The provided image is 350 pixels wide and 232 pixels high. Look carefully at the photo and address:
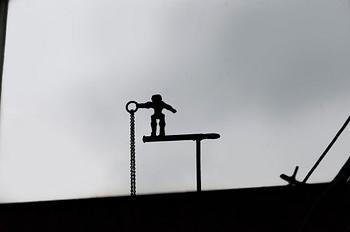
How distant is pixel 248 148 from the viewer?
2.88m

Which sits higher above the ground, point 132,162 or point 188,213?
point 132,162

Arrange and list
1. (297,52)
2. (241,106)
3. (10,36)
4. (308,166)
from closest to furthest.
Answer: (308,166), (241,106), (297,52), (10,36)

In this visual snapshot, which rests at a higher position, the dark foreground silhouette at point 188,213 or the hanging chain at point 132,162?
the hanging chain at point 132,162

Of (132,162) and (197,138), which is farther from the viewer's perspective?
(197,138)

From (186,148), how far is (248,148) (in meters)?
0.42

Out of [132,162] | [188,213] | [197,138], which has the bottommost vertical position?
[188,213]

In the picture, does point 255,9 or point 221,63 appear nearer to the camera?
point 221,63

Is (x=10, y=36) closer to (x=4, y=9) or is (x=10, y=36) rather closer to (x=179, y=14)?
(x=4, y=9)

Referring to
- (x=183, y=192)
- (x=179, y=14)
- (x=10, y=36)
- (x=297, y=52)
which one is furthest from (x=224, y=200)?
(x=10, y=36)

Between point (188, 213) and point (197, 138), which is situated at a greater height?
point (197, 138)

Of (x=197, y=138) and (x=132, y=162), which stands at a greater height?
(x=197, y=138)

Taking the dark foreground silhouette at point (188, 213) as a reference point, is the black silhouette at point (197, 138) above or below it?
above

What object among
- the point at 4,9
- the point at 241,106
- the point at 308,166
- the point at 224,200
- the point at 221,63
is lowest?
the point at 224,200

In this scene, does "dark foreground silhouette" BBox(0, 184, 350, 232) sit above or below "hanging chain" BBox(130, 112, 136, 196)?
below
